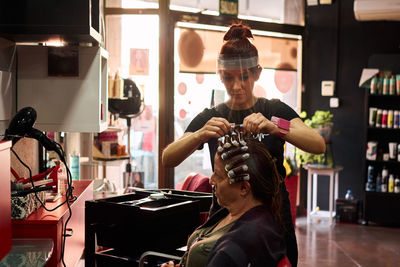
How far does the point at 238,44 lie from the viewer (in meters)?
1.94

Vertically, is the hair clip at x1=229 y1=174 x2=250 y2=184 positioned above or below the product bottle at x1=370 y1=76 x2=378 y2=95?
below

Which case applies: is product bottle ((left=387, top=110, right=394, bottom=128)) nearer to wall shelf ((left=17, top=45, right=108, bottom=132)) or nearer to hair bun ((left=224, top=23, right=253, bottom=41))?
wall shelf ((left=17, top=45, right=108, bottom=132))

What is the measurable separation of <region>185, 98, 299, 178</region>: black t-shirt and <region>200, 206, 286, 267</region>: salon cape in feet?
1.17

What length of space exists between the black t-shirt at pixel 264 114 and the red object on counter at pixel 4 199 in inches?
29.7

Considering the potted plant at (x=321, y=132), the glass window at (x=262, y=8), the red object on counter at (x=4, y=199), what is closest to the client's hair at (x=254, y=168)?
the red object on counter at (x=4, y=199)

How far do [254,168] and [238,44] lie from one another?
54cm

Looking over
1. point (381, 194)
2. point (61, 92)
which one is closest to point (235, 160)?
point (61, 92)

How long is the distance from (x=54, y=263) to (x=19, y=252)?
14.4 inches

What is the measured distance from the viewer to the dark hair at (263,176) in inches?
65.3

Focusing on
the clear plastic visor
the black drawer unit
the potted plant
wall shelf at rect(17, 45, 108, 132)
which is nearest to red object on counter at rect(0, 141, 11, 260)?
the clear plastic visor

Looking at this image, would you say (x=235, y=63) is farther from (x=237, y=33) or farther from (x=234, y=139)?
(x=234, y=139)

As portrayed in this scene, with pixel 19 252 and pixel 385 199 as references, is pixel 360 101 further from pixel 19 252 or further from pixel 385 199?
pixel 19 252

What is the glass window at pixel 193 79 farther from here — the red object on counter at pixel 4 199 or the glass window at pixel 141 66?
the red object on counter at pixel 4 199

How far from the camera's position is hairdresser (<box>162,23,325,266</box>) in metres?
1.83
